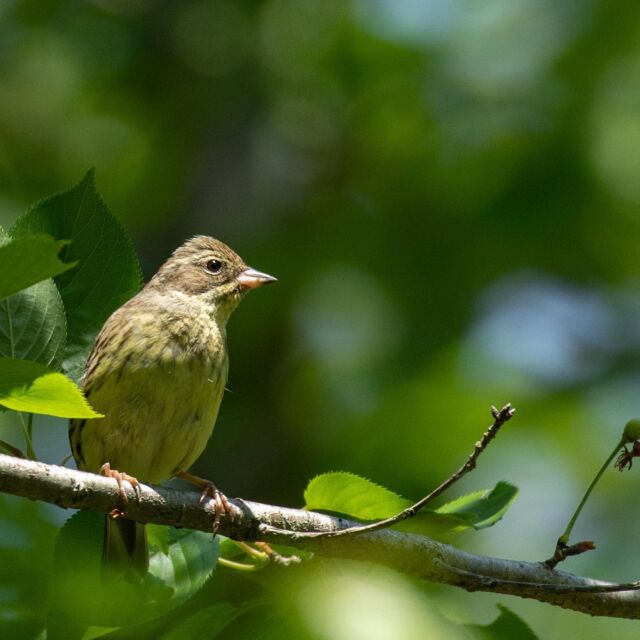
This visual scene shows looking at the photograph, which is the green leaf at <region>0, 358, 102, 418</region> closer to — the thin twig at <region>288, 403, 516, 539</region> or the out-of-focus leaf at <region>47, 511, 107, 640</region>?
the out-of-focus leaf at <region>47, 511, 107, 640</region>

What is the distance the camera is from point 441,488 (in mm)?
3732

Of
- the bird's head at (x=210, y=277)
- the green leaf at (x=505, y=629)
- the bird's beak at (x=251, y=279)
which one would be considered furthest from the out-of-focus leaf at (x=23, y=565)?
the bird's beak at (x=251, y=279)

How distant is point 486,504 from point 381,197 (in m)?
7.56

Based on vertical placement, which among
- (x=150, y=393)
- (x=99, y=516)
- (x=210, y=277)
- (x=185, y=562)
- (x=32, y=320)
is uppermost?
(x=210, y=277)

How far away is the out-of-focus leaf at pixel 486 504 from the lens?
14.7 ft

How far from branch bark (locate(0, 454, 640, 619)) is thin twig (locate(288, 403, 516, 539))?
54mm

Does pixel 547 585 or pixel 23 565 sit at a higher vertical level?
pixel 547 585

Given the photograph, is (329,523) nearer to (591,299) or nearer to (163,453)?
(163,453)

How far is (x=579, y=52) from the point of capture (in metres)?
11.6

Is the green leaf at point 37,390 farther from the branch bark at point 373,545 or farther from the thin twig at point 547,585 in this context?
the thin twig at point 547,585

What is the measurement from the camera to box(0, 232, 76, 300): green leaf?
10.0 ft

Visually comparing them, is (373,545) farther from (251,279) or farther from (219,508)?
(251,279)

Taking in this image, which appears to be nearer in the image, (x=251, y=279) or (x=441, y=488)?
(x=441, y=488)

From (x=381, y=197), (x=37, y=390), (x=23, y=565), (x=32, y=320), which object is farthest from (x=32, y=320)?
(x=381, y=197)
